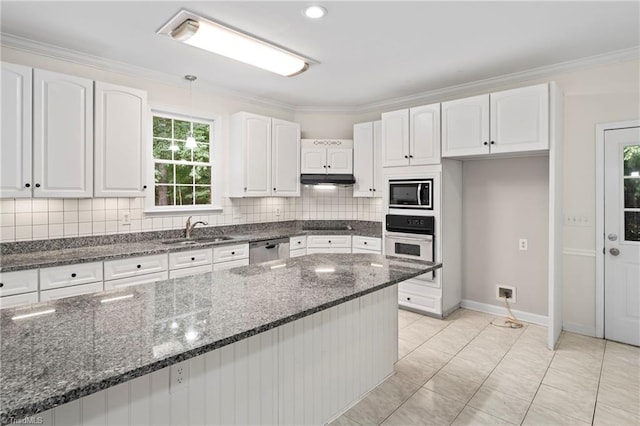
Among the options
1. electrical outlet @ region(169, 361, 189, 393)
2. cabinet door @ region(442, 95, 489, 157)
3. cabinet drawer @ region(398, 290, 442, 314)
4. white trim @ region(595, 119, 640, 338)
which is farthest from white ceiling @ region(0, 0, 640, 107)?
cabinet drawer @ region(398, 290, 442, 314)

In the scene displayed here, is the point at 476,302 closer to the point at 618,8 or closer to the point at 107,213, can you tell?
the point at 618,8

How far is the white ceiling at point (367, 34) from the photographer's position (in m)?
2.52

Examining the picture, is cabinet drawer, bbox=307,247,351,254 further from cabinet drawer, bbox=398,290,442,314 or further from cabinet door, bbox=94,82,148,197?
cabinet door, bbox=94,82,148,197

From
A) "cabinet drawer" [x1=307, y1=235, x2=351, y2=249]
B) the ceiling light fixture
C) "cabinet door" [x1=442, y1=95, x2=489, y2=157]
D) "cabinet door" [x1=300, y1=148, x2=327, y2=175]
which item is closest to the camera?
the ceiling light fixture

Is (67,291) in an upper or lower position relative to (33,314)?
lower

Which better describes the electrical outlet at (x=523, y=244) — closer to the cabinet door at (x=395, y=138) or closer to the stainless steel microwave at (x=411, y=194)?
the stainless steel microwave at (x=411, y=194)

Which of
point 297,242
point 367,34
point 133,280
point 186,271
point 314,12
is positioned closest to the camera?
point 314,12

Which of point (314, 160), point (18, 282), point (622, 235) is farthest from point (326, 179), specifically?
point (18, 282)

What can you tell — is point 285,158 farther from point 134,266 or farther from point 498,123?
point 498,123

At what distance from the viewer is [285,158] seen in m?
4.84

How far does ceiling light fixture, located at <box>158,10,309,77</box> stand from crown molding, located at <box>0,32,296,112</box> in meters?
1.02

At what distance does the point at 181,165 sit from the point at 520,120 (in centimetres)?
370

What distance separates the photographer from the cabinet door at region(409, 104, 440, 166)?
3.98 m

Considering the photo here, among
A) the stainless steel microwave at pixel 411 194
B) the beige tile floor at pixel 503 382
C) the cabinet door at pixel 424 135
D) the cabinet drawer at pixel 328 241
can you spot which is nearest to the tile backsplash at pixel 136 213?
the cabinet drawer at pixel 328 241
